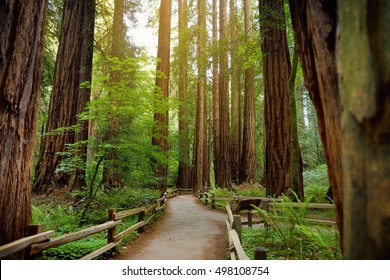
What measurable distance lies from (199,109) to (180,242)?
47.9ft

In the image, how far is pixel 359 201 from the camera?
41.1 inches

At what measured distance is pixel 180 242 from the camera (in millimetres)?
6578

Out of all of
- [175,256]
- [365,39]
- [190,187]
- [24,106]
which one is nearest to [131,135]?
[175,256]

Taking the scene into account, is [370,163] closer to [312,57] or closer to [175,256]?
[312,57]

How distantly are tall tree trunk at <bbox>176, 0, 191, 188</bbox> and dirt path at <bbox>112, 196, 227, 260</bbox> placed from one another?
1090 cm

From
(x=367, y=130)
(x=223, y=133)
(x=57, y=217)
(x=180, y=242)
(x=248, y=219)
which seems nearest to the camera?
(x=367, y=130)

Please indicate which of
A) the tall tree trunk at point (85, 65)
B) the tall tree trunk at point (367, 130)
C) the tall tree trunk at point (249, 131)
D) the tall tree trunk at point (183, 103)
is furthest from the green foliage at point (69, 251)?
the tall tree trunk at point (183, 103)

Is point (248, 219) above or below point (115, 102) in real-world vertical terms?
below

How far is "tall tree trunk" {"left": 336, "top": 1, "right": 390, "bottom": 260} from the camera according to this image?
98 cm

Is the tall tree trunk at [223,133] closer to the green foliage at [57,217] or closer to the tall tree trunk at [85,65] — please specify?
the tall tree trunk at [85,65]

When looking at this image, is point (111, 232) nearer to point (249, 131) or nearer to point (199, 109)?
point (249, 131)

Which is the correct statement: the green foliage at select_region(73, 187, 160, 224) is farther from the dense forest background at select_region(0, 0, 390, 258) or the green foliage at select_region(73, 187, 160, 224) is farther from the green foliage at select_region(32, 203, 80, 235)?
the green foliage at select_region(32, 203, 80, 235)

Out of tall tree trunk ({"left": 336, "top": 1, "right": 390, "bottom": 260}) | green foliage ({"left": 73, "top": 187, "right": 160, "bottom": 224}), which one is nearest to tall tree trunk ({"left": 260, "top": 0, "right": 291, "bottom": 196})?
green foliage ({"left": 73, "top": 187, "right": 160, "bottom": 224})

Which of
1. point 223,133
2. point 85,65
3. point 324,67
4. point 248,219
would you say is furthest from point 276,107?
point 223,133
